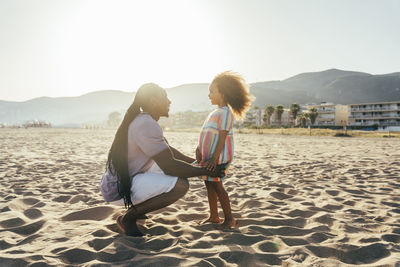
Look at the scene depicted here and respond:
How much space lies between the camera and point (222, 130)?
287cm

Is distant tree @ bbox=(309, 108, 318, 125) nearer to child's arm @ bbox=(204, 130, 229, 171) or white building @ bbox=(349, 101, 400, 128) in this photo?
white building @ bbox=(349, 101, 400, 128)

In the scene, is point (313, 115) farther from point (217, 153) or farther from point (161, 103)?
point (161, 103)

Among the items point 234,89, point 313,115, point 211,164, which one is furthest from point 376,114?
point 211,164

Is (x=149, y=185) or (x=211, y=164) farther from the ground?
(x=211, y=164)

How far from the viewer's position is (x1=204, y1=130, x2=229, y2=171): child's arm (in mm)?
2797

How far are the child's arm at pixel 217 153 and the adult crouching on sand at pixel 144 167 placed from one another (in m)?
0.06

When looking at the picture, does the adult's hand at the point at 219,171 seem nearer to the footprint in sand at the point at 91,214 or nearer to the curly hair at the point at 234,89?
the curly hair at the point at 234,89

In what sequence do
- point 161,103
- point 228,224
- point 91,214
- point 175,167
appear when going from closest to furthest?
point 175,167 < point 161,103 < point 228,224 < point 91,214

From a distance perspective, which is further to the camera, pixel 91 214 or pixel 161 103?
pixel 91 214

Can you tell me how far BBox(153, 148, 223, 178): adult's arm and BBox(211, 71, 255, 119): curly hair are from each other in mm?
852

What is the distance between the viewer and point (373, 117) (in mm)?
79438

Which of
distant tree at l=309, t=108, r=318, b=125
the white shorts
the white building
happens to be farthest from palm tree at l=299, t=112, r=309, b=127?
the white shorts

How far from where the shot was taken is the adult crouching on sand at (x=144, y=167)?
263 centimetres

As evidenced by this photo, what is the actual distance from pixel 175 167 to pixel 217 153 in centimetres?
48
